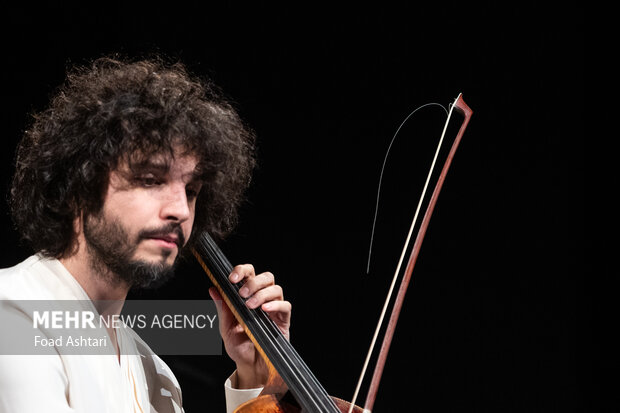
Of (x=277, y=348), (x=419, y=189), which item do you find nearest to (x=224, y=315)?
(x=277, y=348)

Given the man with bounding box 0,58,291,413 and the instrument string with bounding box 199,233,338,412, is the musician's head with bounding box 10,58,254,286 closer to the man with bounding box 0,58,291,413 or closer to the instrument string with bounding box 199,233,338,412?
the man with bounding box 0,58,291,413

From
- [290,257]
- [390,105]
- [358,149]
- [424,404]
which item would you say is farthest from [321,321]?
[390,105]

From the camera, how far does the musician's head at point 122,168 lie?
3.26 ft

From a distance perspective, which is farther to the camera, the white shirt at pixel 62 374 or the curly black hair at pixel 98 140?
the curly black hair at pixel 98 140

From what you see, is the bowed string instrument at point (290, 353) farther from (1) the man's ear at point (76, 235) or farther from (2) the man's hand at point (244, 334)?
(1) the man's ear at point (76, 235)

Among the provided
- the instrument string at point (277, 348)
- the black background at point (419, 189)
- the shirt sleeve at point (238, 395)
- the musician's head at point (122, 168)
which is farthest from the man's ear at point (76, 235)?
the black background at point (419, 189)

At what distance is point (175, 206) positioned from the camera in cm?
99

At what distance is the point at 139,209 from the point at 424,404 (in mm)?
1324

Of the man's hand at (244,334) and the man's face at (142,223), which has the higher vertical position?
the man's face at (142,223)

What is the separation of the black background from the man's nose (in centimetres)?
88

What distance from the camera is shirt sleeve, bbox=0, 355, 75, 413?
32.9 inches

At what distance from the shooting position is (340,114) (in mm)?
1980

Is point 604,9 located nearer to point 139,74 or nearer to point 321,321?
point 321,321

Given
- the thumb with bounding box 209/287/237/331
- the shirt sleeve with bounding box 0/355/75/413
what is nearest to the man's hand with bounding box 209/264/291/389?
the thumb with bounding box 209/287/237/331
